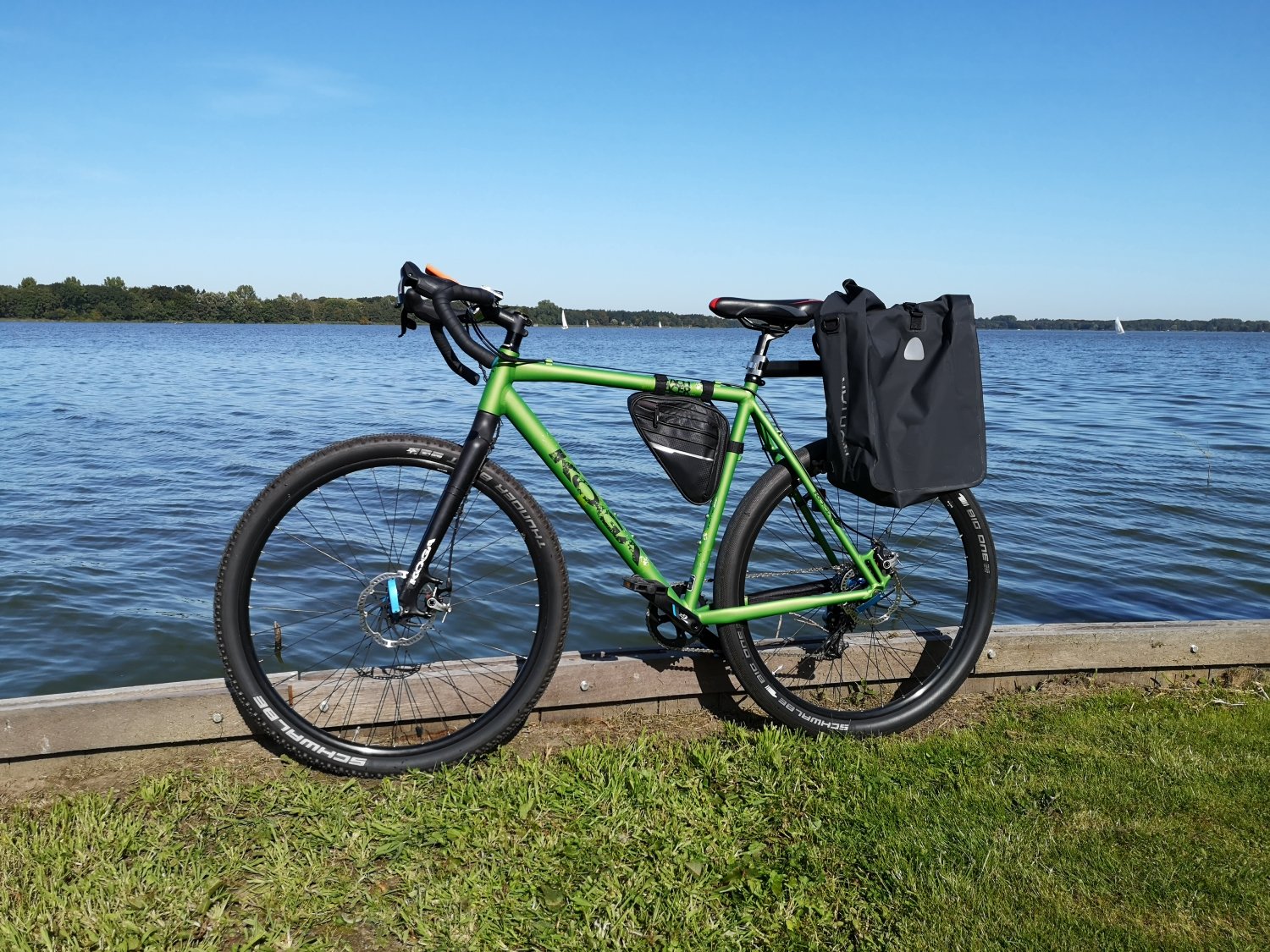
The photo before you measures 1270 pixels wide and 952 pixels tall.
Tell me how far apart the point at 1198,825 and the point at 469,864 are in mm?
2254

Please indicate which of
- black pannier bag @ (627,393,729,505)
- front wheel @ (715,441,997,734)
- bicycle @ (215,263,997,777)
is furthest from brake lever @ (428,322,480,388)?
front wheel @ (715,441,997,734)

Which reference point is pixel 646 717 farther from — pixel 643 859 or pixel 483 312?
pixel 483 312

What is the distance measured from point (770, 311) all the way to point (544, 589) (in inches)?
51.4

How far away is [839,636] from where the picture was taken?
12.8 feet

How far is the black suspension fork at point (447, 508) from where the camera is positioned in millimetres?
3158

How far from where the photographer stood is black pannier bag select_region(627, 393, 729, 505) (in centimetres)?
354

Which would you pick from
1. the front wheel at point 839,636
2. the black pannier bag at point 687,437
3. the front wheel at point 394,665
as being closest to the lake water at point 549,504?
the front wheel at point 839,636

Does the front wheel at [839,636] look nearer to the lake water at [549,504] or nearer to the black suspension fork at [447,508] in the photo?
the black suspension fork at [447,508]

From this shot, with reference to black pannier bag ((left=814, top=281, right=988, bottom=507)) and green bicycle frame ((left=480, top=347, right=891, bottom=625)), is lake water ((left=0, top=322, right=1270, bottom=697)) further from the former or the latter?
black pannier bag ((left=814, top=281, right=988, bottom=507))

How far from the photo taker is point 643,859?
277 cm

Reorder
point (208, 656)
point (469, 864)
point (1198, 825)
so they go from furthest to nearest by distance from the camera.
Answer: point (208, 656) → point (1198, 825) → point (469, 864)

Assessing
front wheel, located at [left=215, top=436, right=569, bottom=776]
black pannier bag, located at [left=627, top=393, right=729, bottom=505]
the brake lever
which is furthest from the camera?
black pannier bag, located at [left=627, top=393, right=729, bottom=505]

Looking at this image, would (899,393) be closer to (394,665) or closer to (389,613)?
(389,613)

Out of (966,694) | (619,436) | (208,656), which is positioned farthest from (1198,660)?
(619,436)
